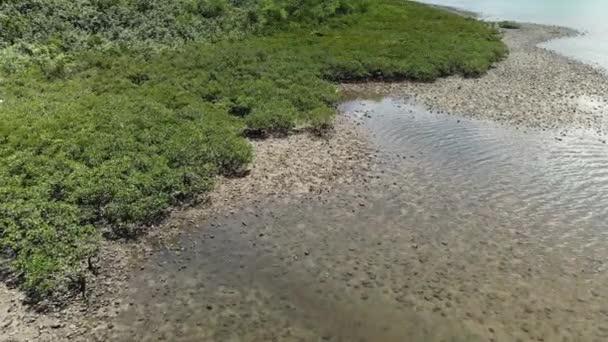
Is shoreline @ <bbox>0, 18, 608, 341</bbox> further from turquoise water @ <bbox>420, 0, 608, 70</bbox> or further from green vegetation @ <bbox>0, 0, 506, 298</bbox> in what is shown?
turquoise water @ <bbox>420, 0, 608, 70</bbox>

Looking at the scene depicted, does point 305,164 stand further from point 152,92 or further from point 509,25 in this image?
point 509,25

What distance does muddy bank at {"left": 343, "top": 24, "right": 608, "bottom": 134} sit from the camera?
34688 millimetres

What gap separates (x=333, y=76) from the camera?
4369 cm

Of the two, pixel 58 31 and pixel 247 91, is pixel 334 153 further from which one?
pixel 58 31

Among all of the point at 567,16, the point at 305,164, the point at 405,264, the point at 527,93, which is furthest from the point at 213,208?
the point at 567,16

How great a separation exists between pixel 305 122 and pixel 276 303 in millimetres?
17459

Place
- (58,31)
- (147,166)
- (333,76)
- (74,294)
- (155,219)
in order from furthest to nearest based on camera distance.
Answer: (58,31) → (333,76) → (147,166) → (155,219) → (74,294)

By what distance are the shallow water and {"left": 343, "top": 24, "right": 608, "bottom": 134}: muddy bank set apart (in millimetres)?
7717

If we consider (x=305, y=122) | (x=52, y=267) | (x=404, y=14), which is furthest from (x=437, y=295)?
(x=404, y=14)

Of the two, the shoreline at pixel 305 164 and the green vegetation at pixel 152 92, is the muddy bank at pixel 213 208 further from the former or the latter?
the green vegetation at pixel 152 92

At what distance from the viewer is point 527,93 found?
4034 cm

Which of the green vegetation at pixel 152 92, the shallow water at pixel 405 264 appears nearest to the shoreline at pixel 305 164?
the shallow water at pixel 405 264

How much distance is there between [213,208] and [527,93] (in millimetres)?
29948

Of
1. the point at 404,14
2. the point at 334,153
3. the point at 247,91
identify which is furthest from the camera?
the point at 404,14
